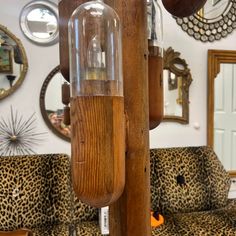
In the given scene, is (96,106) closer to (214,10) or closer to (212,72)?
(212,72)

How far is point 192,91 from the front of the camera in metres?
2.72

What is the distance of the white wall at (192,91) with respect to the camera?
265 cm

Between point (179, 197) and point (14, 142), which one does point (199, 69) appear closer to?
point (179, 197)

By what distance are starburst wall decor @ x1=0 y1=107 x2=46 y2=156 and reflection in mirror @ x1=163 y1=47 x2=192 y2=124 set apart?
1.27m

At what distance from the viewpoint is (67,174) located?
1872mm

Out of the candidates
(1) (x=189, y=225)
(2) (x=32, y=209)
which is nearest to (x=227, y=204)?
(1) (x=189, y=225)

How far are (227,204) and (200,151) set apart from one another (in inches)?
18.1

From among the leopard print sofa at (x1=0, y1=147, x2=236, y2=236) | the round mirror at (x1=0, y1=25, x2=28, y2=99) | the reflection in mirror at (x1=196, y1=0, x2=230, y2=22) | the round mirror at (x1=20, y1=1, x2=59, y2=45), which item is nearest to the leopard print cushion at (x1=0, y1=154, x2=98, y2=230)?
the leopard print sofa at (x1=0, y1=147, x2=236, y2=236)

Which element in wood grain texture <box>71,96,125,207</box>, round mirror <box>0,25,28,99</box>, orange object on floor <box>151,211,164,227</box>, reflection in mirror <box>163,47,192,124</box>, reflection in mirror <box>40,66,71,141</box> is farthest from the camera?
reflection in mirror <box>163,47,192,124</box>

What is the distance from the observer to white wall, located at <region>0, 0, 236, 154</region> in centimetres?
227

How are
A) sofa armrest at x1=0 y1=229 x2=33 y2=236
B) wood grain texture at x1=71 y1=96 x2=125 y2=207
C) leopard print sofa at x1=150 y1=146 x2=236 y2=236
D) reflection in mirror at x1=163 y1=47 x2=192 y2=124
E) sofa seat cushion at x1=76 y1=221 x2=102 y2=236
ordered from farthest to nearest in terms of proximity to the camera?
reflection in mirror at x1=163 y1=47 x2=192 y2=124
leopard print sofa at x1=150 y1=146 x2=236 y2=236
sofa seat cushion at x1=76 y1=221 x2=102 y2=236
sofa armrest at x1=0 y1=229 x2=33 y2=236
wood grain texture at x1=71 y1=96 x2=125 y2=207

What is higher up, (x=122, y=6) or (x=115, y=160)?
(x=122, y=6)

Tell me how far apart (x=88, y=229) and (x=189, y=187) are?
83 centimetres

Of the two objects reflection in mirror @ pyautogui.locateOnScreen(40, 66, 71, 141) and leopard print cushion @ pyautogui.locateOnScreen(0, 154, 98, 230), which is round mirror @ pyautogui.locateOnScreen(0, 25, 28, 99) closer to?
reflection in mirror @ pyautogui.locateOnScreen(40, 66, 71, 141)
